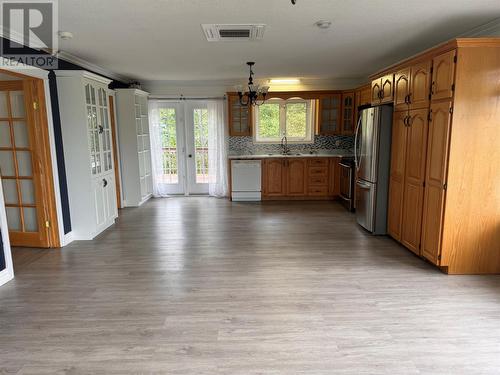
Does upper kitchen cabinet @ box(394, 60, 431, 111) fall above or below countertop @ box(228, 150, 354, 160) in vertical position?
above

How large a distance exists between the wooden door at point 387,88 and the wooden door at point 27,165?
4.20m

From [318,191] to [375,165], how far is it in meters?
2.52

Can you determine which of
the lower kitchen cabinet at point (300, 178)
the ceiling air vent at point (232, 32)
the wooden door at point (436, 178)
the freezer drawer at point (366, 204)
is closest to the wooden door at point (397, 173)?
the freezer drawer at point (366, 204)

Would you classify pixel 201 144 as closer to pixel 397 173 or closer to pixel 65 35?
pixel 65 35

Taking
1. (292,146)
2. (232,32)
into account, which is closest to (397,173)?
(232,32)

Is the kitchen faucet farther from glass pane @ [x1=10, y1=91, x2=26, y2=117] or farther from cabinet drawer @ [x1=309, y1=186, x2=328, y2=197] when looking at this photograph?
glass pane @ [x1=10, y1=91, x2=26, y2=117]

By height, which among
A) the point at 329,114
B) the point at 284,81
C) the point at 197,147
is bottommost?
the point at 197,147

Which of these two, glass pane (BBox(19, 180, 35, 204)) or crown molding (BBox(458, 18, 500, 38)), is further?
glass pane (BBox(19, 180, 35, 204))

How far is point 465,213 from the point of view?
10.1 feet

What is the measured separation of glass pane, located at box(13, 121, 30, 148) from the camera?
3881mm

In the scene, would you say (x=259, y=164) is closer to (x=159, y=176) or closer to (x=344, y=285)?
(x=159, y=176)

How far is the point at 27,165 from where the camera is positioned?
3947 mm

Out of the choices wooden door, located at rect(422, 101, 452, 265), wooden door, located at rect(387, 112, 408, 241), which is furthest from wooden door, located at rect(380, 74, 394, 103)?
wooden door, located at rect(422, 101, 452, 265)

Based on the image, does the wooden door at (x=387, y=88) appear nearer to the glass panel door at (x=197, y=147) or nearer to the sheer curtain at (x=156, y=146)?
the glass panel door at (x=197, y=147)
